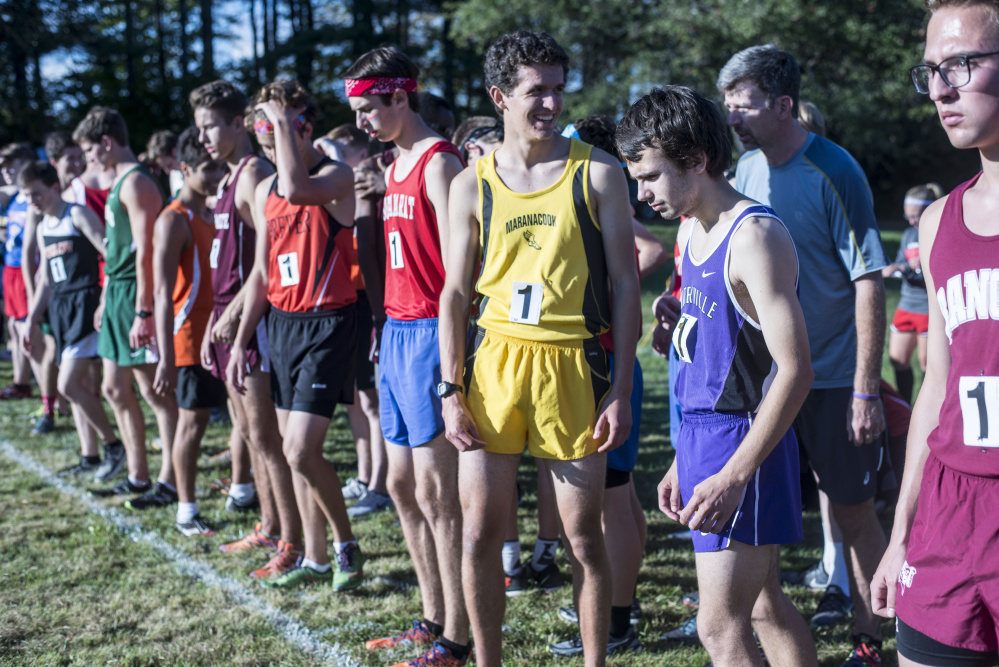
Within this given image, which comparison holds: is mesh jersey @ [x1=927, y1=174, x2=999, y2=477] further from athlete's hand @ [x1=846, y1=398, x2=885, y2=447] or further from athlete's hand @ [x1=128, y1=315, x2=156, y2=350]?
athlete's hand @ [x1=128, y1=315, x2=156, y2=350]

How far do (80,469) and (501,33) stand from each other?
56.0 feet

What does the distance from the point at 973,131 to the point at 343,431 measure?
6.25m

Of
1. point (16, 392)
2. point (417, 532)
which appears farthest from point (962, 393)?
point (16, 392)

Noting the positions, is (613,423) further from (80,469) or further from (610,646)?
(80,469)

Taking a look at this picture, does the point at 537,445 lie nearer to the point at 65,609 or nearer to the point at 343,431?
the point at 65,609

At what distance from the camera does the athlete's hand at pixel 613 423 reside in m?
2.80

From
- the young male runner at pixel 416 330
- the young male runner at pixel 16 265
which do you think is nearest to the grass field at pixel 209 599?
the young male runner at pixel 416 330

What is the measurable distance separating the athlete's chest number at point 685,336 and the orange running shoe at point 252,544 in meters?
3.15

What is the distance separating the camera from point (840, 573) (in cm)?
395

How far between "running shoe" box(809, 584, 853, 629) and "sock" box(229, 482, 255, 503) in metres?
3.46

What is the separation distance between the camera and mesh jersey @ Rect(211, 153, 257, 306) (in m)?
4.64

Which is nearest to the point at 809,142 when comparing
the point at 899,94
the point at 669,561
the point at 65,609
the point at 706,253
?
the point at 706,253

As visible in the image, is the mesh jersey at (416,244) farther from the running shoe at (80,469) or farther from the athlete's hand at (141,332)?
the running shoe at (80,469)

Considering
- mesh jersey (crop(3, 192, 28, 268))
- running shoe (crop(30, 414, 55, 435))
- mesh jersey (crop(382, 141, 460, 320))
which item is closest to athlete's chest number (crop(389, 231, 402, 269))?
mesh jersey (crop(382, 141, 460, 320))
